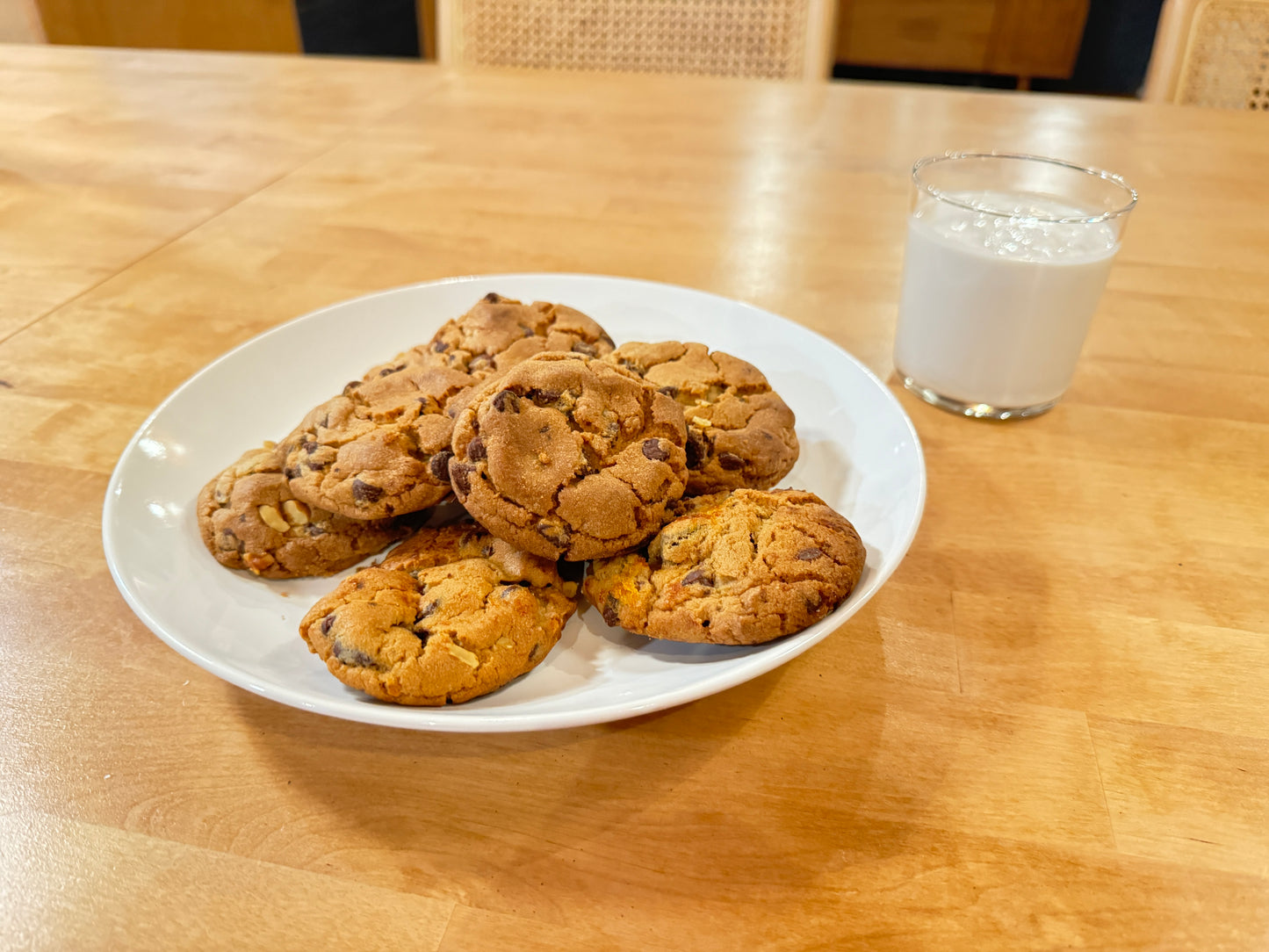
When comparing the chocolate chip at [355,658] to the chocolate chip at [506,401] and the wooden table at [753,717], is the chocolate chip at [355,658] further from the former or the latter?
the chocolate chip at [506,401]

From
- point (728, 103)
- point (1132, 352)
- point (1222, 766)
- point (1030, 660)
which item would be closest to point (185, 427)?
point (1030, 660)

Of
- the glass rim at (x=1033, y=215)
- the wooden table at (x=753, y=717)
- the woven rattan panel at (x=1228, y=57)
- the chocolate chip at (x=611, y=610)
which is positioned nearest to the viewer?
the wooden table at (x=753, y=717)

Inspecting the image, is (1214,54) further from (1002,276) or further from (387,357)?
(387,357)

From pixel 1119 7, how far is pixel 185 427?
15.8 feet

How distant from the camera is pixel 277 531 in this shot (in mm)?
757

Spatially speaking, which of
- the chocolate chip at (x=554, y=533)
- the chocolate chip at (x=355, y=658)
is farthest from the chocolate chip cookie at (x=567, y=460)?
the chocolate chip at (x=355, y=658)

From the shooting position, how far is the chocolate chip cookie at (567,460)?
2.20 feet

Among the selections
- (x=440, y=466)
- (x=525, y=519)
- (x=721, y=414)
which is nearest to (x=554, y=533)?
(x=525, y=519)

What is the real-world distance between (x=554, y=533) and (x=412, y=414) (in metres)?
0.22

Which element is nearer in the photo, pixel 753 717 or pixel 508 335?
pixel 753 717

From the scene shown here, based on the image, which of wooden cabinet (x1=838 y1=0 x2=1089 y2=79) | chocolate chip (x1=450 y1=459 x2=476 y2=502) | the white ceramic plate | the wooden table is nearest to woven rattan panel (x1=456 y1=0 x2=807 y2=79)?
the wooden table

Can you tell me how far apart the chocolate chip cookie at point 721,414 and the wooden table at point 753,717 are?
6.7 inches

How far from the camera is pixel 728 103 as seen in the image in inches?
81.4

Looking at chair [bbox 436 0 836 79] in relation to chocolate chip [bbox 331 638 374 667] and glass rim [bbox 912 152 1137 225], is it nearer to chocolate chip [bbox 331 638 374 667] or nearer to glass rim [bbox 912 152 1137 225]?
glass rim [bbox 912 152 1137 225]
